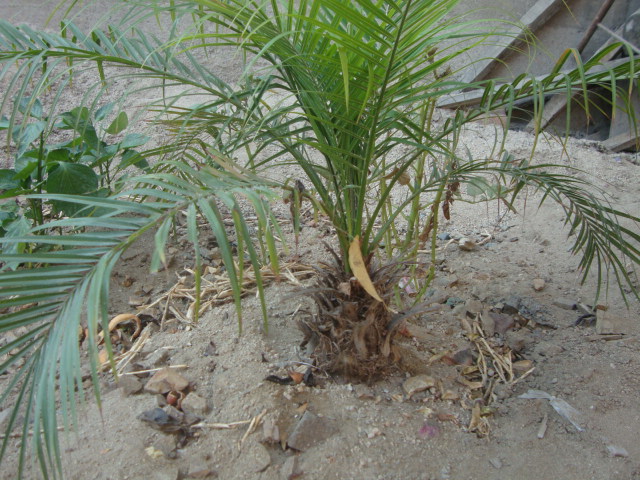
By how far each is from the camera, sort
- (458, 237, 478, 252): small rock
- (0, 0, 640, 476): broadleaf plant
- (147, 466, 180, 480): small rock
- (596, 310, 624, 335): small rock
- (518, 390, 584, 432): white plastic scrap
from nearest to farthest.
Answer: (0, 0, 640, 476): broadleaf plant, (147, 466, 180, 480): small rock, (518, 390, 584, 432): white plastic scrap, (596, 310, 624, 335): small rock, (458, 237, 478, 252): small rock

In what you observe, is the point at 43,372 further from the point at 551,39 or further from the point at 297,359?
the point at 551,39

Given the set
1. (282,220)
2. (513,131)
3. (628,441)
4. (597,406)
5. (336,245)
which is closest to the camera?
(628,441)

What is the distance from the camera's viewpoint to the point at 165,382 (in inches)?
54.2

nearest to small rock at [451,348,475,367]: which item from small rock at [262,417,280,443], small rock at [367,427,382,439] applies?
small rock at [367,427,382,439]

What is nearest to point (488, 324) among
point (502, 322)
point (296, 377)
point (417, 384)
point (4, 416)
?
point (502, 322)

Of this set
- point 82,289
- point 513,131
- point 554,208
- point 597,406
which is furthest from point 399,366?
point 513,131

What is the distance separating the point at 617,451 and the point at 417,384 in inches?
17.8

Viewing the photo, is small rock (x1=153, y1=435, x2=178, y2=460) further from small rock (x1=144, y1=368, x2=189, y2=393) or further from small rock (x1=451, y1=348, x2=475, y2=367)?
Answer: small rock (x1=451, y1=348, x2=475, y2=367)

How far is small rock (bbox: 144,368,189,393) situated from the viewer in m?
1.36

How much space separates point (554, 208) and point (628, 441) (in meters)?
1.22

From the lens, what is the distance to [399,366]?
145 centimetres

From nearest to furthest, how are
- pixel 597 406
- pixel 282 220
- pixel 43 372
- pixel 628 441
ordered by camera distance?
1. pixel 43 372
2. pixel 628 441
3. pixel 597 406
4. pixel 282 220

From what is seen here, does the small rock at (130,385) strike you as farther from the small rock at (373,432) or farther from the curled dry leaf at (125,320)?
the small rock at (373,432)

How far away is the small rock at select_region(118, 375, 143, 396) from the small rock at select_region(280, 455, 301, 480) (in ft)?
1.45
